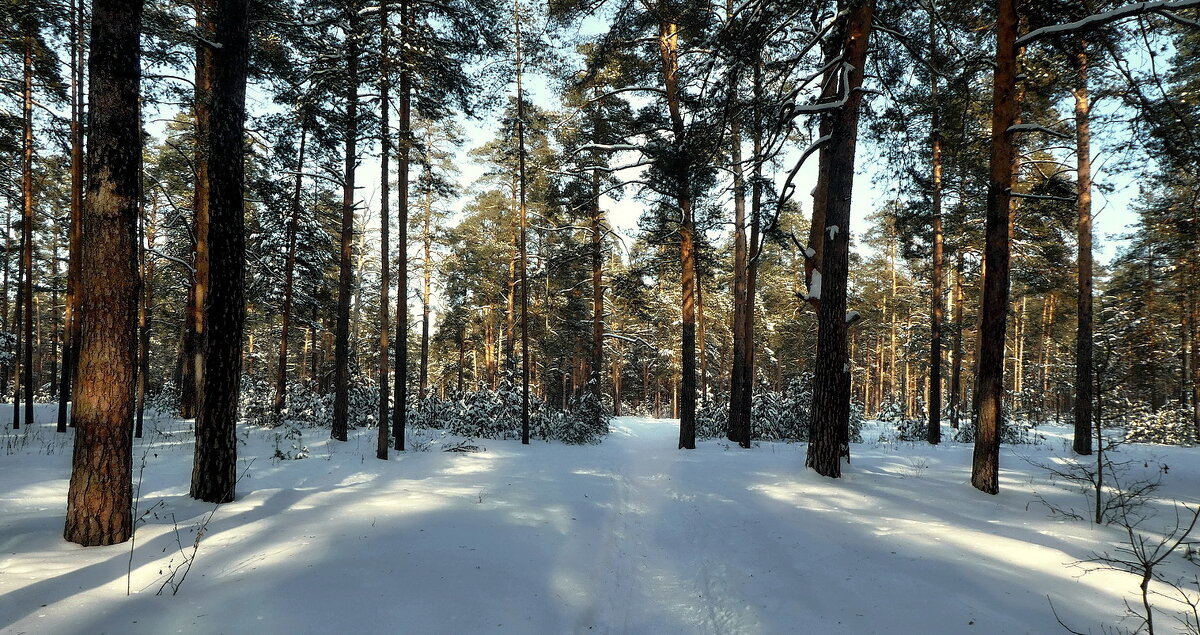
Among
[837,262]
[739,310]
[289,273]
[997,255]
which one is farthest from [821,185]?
[289,273]

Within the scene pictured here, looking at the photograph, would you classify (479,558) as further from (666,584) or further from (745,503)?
(745,503)

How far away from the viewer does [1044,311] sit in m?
31.6

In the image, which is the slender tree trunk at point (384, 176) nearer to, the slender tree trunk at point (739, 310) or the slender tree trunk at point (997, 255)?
the slender tree trunk at point (739, 310)

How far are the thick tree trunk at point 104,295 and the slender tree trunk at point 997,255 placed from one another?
10131 mm

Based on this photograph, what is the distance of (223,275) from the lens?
18.2ft

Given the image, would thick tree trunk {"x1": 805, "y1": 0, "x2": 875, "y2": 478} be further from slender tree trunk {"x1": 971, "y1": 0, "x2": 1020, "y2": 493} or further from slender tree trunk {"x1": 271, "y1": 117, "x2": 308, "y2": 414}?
slender tree trunk {"x1": 271, "y1": 117, "x2": 308, "y2": 414}

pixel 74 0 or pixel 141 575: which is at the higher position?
pixel 74 0

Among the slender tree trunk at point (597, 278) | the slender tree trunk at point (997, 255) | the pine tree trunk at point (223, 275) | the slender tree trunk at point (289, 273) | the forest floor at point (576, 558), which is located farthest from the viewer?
the slender tree trunk at point (597, 278)

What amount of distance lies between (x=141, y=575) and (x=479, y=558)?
8.05ft

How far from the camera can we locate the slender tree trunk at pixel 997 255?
6656 mm

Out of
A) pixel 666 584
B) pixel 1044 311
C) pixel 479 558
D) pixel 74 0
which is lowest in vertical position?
pixel 666 584

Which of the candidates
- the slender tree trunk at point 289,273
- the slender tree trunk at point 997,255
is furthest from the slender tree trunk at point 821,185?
the slender tree trunk at point 289,273

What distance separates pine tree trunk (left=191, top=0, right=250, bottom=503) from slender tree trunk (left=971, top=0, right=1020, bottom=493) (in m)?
10.1

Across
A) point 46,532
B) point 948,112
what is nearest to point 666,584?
point 46,532
